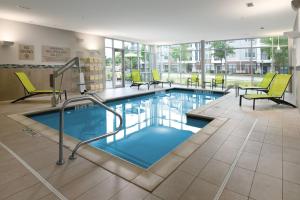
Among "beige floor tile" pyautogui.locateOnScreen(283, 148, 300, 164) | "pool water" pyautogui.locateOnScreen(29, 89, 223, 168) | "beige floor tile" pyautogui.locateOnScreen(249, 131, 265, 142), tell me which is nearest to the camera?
"beige floor tile" pyautogui.locateOnScreen(283, 148, 300, 164)

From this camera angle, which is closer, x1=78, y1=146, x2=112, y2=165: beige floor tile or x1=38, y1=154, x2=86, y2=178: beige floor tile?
x1=38, y1=154, x2=86, y2=178: beige floor tile

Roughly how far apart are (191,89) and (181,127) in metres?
5.99

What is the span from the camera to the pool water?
3245 millimetres

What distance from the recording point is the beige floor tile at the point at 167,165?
84.0 inches

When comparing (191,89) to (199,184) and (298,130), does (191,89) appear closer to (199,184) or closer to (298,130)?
(298,130)

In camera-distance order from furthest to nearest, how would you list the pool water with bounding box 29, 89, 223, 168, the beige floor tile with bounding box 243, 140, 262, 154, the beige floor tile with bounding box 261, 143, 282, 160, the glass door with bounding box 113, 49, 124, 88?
the glass door with bounding box 113, 49, 124, 88
the pool water with bounding box 29, 89, 223, 168
the beige floor tile with bounding box 243, 140, 262, 154
the beige floor tile with bounding box 261, 143, 282, 160

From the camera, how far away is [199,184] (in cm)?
191

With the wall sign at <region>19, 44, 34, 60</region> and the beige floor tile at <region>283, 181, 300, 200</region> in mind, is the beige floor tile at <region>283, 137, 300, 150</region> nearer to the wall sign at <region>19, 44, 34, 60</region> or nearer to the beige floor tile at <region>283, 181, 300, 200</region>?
the beige floor tile at <region>283, 181, 300, 200</region>

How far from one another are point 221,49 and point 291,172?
10062 mm

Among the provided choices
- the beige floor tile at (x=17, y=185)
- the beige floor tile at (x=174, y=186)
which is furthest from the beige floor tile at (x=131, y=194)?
the beige floor tile at (x=17, y=185)

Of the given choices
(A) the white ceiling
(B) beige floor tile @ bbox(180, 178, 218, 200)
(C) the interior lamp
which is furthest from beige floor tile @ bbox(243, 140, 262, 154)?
(C) the interior lamp

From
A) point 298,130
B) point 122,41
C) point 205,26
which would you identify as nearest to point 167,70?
point 122,41

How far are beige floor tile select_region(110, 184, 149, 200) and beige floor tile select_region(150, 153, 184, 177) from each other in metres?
0.34

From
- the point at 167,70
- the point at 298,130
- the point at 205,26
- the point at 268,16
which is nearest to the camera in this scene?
the point at 298,130
